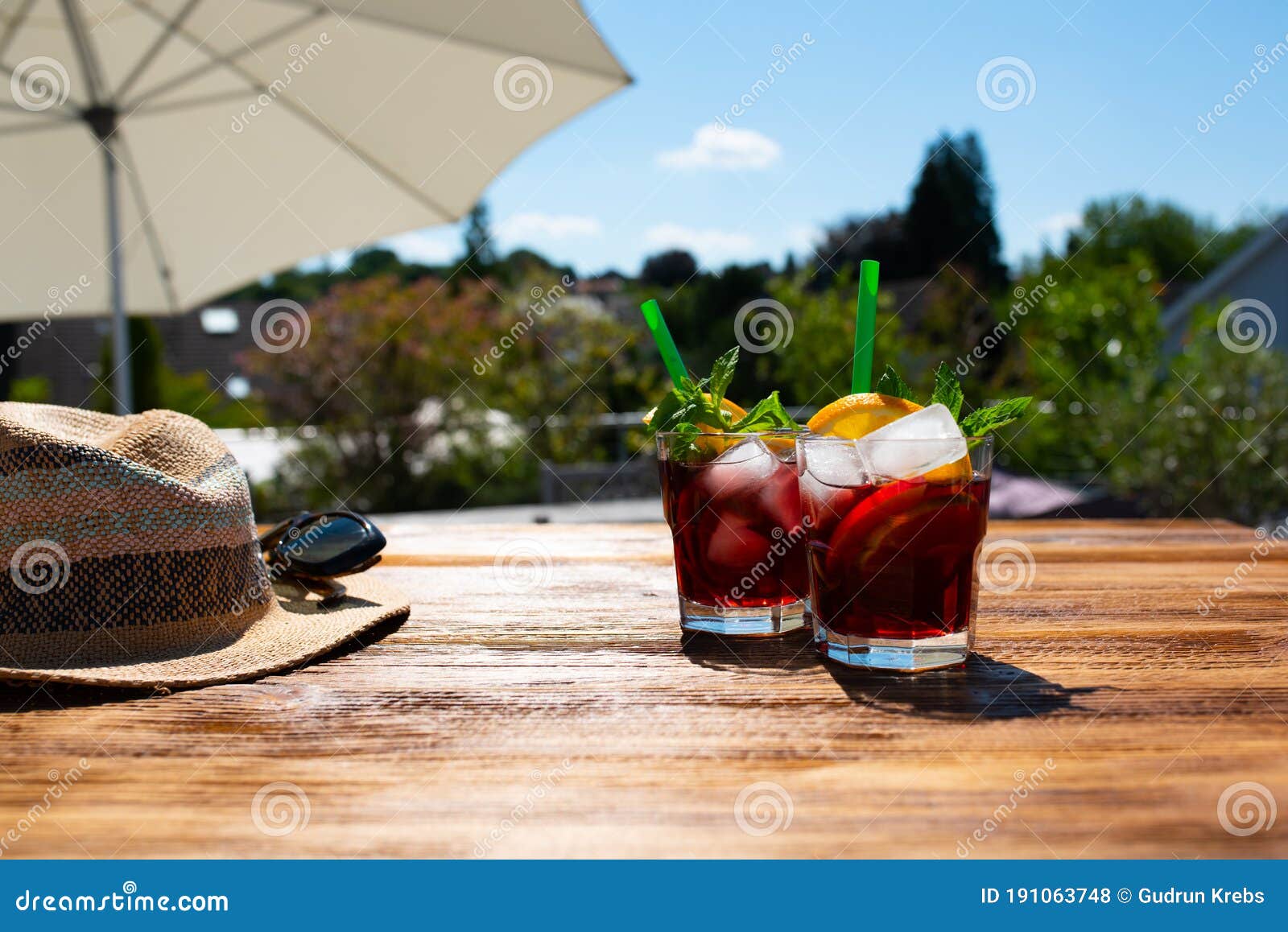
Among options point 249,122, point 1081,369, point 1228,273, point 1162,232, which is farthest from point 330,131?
point 1162,232

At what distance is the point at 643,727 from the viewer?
2.48 feet

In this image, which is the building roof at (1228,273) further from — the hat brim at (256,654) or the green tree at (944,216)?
the hat brim at (256,654)

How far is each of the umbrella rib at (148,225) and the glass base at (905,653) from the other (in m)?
3.96

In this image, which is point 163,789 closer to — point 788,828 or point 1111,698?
point 788,828

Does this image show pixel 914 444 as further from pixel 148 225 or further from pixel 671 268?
pixel 671 268

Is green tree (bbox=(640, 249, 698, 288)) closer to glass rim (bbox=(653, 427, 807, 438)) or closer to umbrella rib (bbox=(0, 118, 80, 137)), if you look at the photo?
umbrella rib (bbox=(0, 118, 80, 137))

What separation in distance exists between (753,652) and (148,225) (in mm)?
4181

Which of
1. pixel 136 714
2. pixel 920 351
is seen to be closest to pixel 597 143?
pixel 136 714

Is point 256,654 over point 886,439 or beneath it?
Result: beneath

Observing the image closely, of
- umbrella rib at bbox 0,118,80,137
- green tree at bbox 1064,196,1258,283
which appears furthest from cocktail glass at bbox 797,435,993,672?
green tree at bbox 1064,196,1258,283

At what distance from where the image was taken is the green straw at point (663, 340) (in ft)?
3.58

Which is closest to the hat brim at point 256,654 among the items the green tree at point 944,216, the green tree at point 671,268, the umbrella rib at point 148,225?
the umbrella rib at point 148,225

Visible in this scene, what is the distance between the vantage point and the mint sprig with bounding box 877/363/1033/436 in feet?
3.05

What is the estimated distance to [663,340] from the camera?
1141mm
